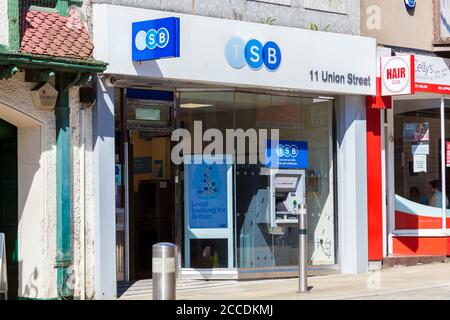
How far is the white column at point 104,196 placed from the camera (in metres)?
14.7

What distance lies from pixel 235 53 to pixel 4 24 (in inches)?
163

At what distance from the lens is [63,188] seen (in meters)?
14.4

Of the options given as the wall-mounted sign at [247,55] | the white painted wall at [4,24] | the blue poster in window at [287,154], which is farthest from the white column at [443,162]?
the white painted wall at [4,24]

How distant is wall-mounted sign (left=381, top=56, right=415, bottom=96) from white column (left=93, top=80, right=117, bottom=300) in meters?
5.82

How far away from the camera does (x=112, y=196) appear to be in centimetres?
1496

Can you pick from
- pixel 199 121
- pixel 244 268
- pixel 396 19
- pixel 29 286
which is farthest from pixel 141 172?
pixel 396 19

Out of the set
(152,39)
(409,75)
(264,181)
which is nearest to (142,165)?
(264,181)

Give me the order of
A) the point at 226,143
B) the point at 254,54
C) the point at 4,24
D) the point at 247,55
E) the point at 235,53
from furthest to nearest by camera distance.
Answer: the point at 226,143, the point at 254,54, the point at 247,55, the point at 235,53, the point at 4,24

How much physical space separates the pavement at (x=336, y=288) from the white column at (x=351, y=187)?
1.53 feet

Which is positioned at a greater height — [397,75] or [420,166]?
[397,75]

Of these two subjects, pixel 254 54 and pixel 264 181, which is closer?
pixel 254 54

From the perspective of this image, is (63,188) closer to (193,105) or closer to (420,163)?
(193,105)
